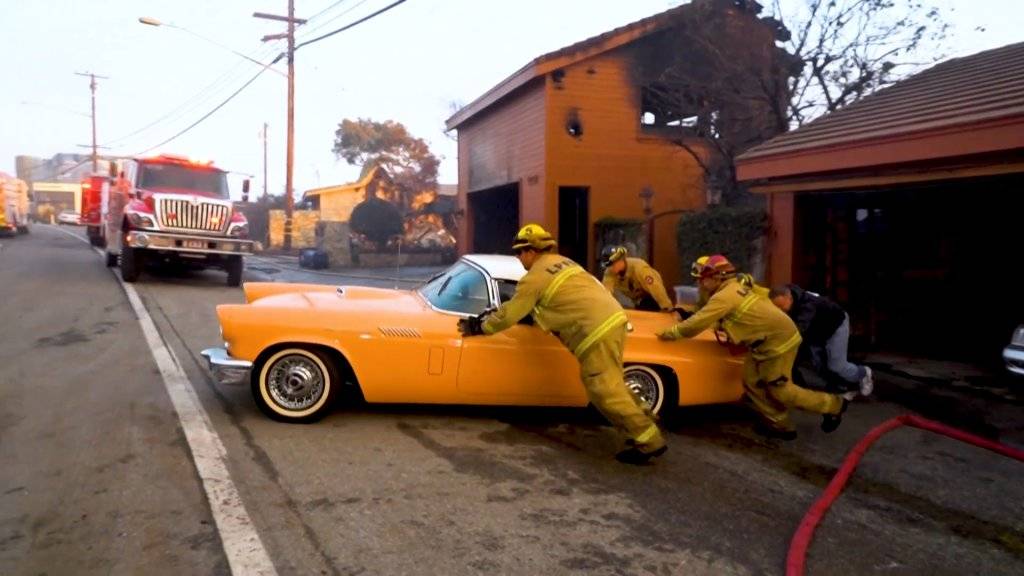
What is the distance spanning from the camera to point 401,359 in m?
5.97

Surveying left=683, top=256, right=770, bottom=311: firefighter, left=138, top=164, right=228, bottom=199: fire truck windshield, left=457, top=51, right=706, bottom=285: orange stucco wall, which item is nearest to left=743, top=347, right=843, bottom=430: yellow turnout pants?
left=683, top=256, right=770, bottom=311: firefighter

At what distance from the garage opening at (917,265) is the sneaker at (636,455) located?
6.07 m

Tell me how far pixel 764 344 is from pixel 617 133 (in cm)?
1153

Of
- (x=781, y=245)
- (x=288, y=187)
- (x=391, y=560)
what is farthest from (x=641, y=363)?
(x=288, y=187)

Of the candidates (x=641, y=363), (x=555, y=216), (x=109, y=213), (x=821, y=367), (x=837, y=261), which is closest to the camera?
(x=641, y=363)

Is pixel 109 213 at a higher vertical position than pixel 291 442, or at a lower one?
higher

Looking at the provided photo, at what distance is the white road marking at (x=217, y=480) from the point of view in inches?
148

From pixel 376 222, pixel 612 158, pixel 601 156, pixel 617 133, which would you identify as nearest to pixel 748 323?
pixel 601 156

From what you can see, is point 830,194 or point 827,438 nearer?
Result: point 827,438

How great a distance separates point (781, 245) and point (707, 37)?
6.09 metres

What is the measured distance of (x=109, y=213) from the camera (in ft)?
61.6

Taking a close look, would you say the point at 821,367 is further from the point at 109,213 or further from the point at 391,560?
the point at 109,213

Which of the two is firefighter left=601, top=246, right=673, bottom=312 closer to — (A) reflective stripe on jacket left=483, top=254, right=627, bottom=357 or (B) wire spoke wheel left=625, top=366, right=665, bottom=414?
(B) wire spoke wheel left=625, top=366, right=665, bottom=414

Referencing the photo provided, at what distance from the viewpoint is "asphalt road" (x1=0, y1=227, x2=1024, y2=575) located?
3945 millimetres
